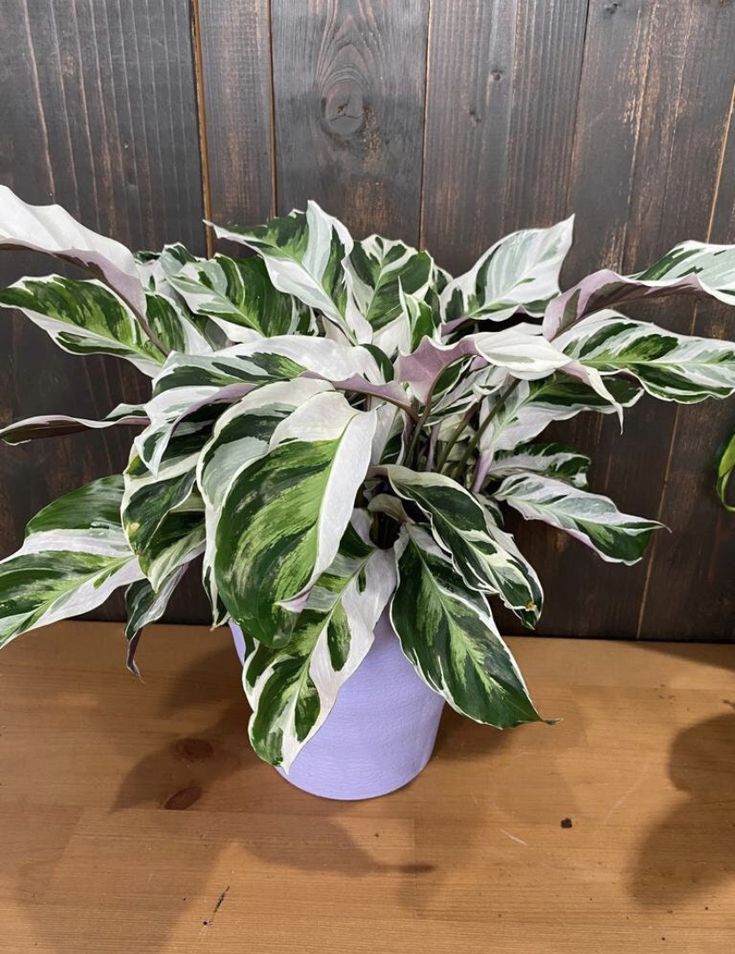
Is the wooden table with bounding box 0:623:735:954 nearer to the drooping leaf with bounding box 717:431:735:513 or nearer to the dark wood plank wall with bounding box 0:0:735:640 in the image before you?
the drooping leaf with bounding box 717:431:735:513

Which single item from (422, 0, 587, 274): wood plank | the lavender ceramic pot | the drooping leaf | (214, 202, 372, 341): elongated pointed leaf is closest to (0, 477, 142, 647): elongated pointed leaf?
Answer: the lavender ceramic pot

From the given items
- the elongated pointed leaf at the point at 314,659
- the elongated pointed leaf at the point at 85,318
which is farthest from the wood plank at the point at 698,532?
the elongated pointed leaf at the point at 85,318

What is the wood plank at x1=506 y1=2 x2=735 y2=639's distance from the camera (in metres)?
0.79

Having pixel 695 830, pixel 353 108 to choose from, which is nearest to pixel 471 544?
pixel 695 830

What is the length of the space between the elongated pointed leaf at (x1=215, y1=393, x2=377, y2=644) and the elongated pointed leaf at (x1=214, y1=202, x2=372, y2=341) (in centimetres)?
22

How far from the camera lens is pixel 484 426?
70cm

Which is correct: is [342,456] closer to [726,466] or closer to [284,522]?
[284,522]

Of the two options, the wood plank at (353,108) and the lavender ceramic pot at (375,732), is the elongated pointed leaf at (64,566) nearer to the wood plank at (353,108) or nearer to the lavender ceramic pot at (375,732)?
the lavender ceramic pot at (375,732)

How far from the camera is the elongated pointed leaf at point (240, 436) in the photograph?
464mm

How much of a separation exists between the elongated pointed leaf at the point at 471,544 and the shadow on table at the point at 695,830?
0.32m

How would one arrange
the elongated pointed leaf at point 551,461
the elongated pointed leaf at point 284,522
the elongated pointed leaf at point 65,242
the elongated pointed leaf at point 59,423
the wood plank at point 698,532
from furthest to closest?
the wood plank at point 698,532 < the elongated pointed leaf at point 551,461 < the elongated pointed leaf at point 59,423 < the elongated pointed leaf at point 65,242 < the elongated pointed leaf at point 284,522

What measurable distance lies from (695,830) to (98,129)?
99cm

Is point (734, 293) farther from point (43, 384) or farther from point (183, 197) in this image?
point (43, 384)

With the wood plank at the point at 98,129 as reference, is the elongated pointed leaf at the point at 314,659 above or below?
below
